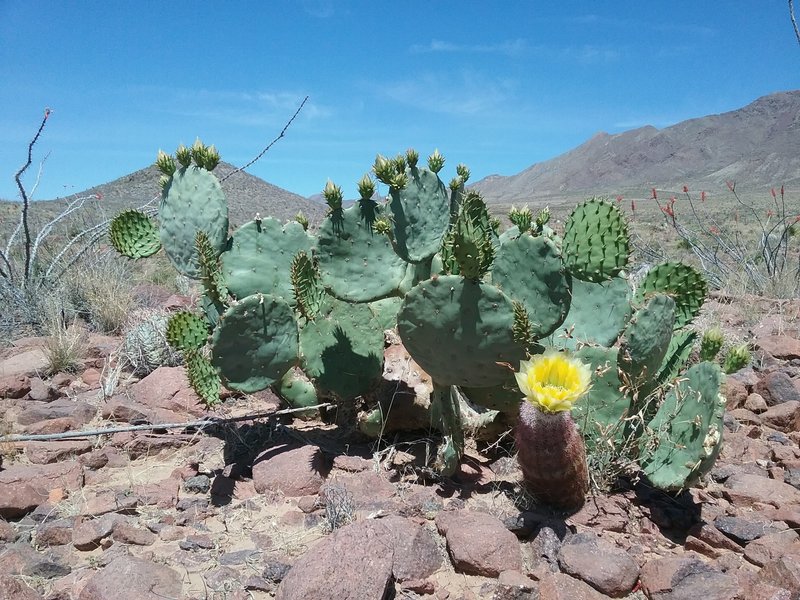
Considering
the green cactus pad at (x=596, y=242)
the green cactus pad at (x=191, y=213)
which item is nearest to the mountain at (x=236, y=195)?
the green cactus pad at (x=191, y=213)

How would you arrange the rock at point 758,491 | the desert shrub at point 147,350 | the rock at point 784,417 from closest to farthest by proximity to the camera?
1. the rock at point 758,491
2. the rock at point 784,417
3. the desert shrub at point 147,350

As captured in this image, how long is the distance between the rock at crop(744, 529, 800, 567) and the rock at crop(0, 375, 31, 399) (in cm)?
419

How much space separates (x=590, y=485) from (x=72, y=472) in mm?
2391

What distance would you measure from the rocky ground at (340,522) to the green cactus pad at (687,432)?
216mm

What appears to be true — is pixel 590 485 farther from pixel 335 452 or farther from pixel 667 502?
pixel 335 452

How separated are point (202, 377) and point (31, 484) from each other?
866 millimetres

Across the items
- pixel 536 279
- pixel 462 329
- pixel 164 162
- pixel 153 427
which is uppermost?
pixel 164 162

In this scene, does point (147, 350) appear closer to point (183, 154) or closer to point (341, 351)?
point (183, 154)

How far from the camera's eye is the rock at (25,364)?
4.56m

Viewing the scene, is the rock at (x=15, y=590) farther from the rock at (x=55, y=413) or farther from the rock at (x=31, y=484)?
the rock at (x=55, y=413)

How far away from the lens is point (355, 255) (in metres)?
3.25

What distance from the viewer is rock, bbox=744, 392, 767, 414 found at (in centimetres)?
393

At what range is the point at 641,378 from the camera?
9.08 feet

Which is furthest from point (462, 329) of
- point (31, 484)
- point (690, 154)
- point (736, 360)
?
point (690, 154)
